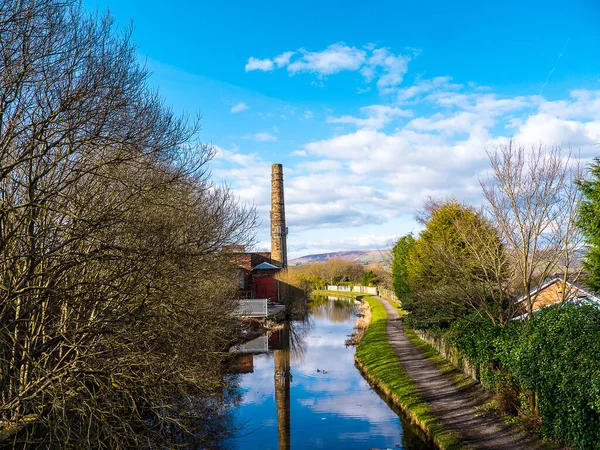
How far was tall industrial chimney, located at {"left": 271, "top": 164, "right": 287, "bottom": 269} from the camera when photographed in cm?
4775

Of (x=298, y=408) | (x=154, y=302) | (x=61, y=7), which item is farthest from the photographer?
(x=298, y=408)

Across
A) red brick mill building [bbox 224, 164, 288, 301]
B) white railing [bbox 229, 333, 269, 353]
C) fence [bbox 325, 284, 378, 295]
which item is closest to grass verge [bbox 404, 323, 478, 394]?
white railing [bbox 229, 333, 269, 353]

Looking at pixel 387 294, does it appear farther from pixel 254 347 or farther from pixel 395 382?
pixel 395 382

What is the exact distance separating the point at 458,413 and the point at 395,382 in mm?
3837

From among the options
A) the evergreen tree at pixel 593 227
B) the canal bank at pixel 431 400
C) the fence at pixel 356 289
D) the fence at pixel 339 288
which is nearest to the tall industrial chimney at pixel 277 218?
the fence at pixel 356 289

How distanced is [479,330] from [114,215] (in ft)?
38.3

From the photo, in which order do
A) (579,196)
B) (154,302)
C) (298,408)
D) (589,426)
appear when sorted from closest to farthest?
(589,426) → (154,302) → (579,196) → (298,408)

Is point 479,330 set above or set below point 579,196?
below

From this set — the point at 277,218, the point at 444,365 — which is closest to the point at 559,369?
the point at 444,365

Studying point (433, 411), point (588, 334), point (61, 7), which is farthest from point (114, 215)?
point (433, 411)

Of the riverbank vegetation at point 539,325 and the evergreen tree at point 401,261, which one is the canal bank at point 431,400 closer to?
the riverbank vegetation at point 539,325

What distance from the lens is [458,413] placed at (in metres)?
12.8

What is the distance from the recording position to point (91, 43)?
677cm

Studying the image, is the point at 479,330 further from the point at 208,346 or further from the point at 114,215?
the point at 114,215
